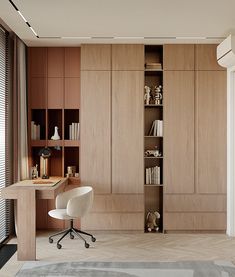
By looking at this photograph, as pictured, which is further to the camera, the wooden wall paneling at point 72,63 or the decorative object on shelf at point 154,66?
the wooden wall paneling at point 72,63

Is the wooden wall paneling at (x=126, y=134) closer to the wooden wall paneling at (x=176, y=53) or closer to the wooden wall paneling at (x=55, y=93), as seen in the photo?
the wooden wall paneling at (x=176, y=53)

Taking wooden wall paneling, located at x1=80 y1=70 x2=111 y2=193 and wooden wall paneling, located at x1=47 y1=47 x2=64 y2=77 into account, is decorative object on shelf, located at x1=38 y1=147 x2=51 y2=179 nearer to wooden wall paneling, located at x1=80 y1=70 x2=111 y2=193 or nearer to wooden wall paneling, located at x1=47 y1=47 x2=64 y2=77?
wooden wall paneling, located at x1=80 y1=70 x2=111 y2=193

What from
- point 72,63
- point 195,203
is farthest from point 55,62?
point 195,203

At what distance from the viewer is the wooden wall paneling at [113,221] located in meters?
6.48

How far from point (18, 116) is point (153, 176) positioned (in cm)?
223

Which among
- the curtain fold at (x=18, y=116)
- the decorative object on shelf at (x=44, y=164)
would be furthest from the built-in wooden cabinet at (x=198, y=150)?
the curtain fold at (x=18, y=116)

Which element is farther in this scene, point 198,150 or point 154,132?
point 154,132

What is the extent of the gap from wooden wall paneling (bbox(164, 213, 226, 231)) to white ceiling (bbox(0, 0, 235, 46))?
2616mm

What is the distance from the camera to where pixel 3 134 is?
19.4 feet

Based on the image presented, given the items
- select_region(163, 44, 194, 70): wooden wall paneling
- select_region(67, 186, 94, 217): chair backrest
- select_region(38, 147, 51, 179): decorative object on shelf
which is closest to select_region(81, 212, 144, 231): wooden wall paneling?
select_region(67, 186, 94, 217): chair backrest

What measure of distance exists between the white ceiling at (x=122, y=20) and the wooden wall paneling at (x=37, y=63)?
265 millimetres

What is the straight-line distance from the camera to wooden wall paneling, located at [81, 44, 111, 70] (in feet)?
21.3

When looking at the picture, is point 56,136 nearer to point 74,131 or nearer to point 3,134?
point 74,131

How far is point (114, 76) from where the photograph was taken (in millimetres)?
6488
